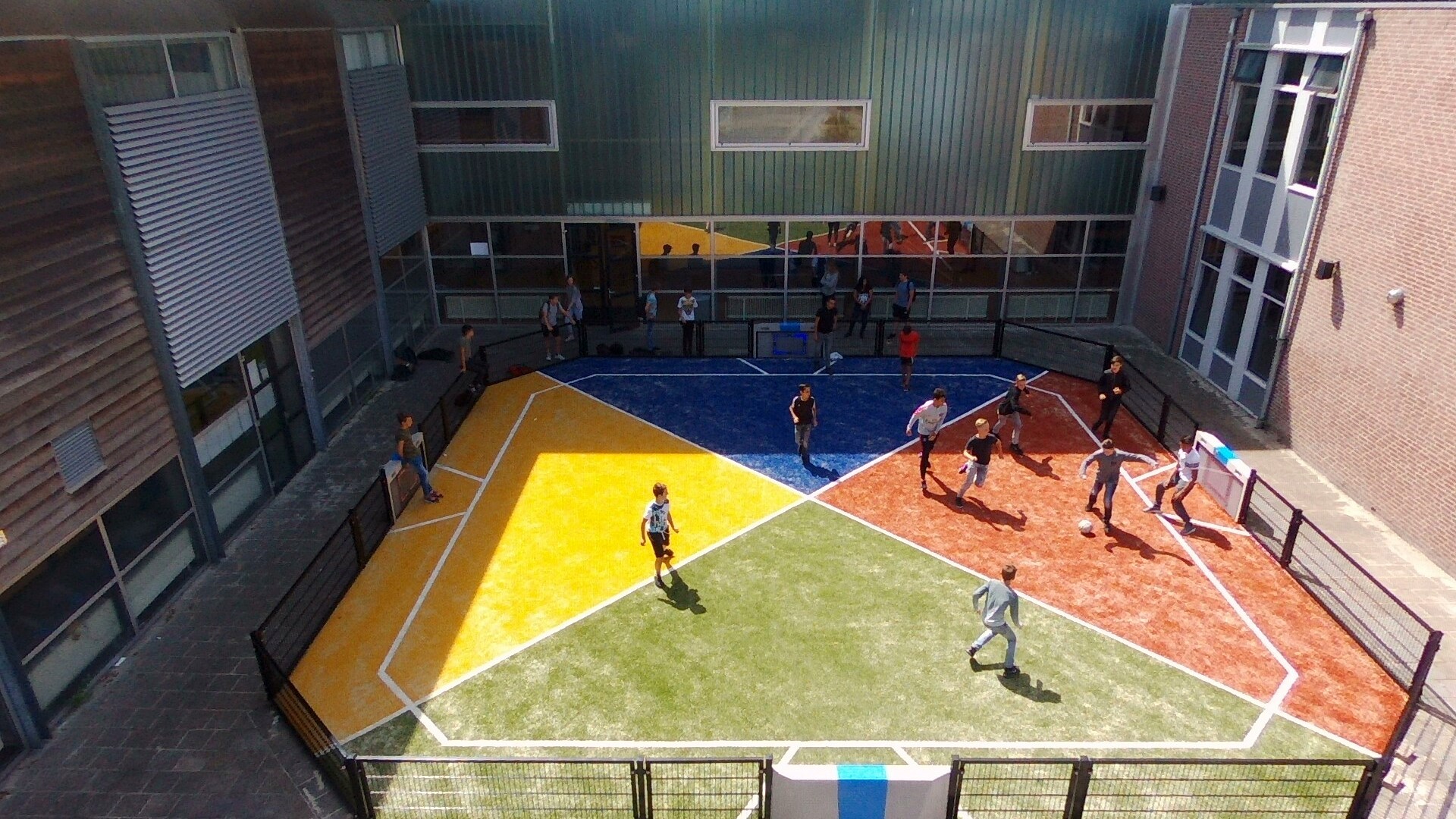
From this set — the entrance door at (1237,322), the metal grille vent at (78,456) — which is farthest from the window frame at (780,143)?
the metal grille vent at (78,456)

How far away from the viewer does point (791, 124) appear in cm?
2114

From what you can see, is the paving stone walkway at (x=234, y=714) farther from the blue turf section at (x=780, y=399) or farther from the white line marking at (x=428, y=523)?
the blue turf section at (x=780, y=399)

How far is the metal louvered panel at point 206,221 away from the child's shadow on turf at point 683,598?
720cm

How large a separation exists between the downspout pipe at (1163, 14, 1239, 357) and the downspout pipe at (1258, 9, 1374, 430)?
350 cm

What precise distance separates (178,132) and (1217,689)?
15243 millimetres

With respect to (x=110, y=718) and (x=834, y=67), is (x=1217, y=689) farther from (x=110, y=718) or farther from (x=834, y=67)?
(x=834, y=67)

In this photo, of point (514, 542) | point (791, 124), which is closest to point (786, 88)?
point (791, 124)

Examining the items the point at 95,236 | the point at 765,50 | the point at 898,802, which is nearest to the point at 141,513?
the point at 95,236

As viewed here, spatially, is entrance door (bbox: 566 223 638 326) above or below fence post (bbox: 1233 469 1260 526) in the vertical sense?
above

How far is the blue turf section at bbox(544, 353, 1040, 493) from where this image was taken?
643 inches

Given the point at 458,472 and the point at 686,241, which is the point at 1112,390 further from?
the point at 458,472

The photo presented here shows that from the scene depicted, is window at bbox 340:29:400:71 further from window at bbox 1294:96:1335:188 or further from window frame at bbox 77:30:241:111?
window at bbox 1294:96:1335:188

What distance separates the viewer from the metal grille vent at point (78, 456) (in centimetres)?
1005

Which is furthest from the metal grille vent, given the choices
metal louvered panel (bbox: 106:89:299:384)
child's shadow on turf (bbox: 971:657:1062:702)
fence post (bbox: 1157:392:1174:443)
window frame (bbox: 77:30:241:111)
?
fence post (bbox: 1157:392:1174:443)
